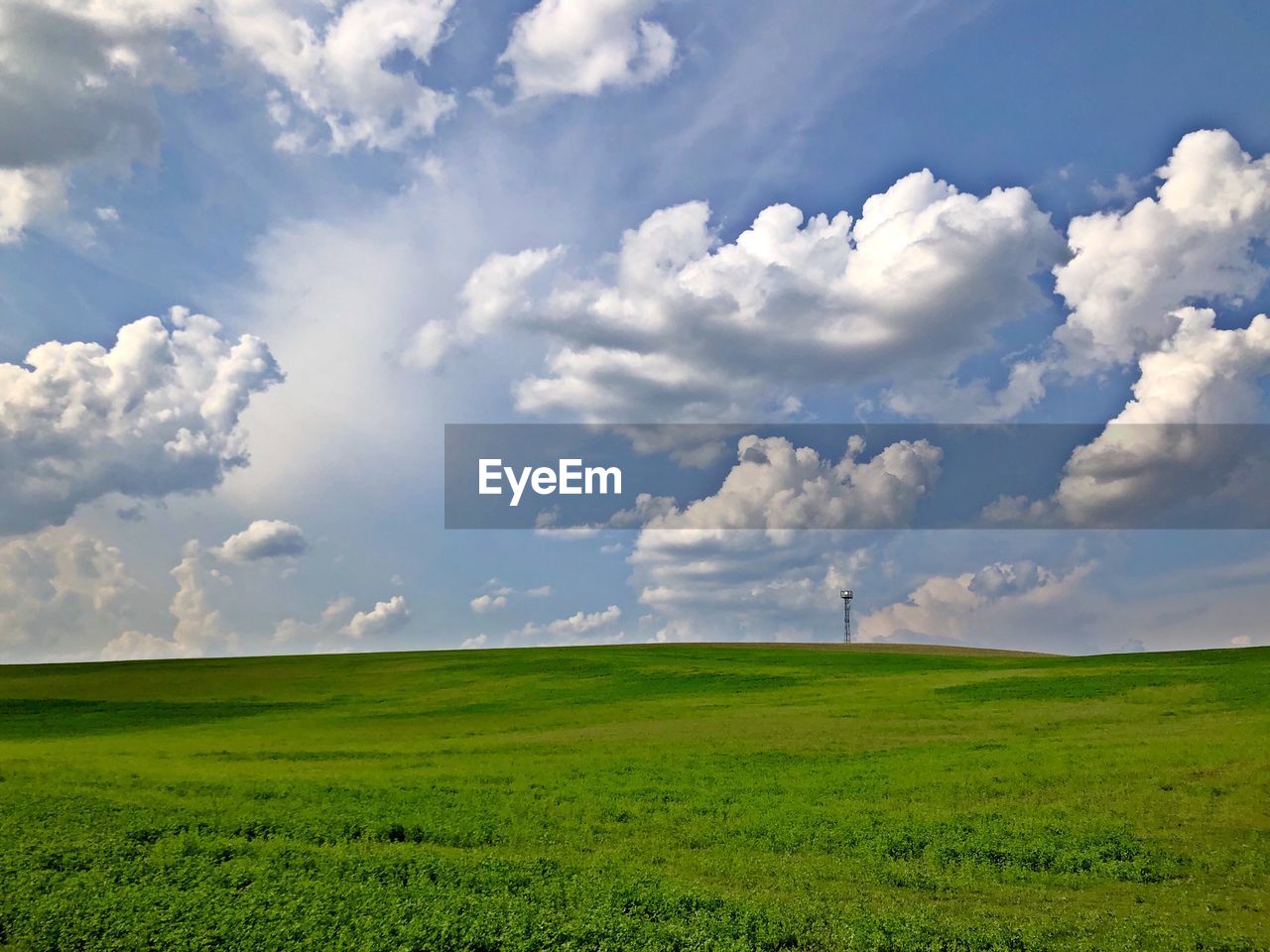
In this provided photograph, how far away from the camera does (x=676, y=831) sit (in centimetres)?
2655

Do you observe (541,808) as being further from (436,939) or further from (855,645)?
(855,645)

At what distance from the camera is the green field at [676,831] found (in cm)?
1831

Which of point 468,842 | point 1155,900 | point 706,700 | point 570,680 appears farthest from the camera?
point 570,680

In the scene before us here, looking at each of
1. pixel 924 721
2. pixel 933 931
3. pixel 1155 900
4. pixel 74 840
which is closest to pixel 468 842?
pixel 74 840

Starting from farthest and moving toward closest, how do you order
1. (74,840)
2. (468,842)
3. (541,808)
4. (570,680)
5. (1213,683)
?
1. (570,680)
2. (1213,683)
3. (541,808)
4. (468,842)
5. (74,840)

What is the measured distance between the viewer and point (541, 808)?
28.8 metres

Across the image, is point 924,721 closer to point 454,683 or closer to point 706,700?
point 706,700

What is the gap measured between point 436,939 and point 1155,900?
1681cm

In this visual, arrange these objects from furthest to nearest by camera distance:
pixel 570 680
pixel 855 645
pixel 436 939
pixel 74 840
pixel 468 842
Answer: pixel 855 645
pixel 570 680
pixel 468 842
pixel 74 840
pixel 436 939

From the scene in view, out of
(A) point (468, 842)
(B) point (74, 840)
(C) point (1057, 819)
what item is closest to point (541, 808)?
(A) point (468, 842)

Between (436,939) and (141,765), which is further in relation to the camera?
(141,765)

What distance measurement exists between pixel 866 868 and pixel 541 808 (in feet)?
35.8

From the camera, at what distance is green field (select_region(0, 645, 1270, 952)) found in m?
18.3

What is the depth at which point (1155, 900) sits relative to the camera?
817 inches
